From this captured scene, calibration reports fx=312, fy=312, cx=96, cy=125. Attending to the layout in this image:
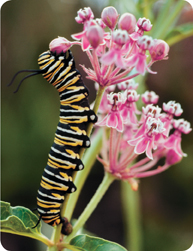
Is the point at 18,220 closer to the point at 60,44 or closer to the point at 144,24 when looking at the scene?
the point at 60,44

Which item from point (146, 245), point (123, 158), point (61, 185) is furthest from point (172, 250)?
point (61, 185)

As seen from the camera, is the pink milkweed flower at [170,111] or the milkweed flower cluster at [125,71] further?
the pink milkweed flower at [170,111]

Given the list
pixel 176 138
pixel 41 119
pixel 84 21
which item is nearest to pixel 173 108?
pixel 176 138

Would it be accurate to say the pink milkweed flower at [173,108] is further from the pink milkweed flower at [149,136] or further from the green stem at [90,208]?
the green stem at [90,208]

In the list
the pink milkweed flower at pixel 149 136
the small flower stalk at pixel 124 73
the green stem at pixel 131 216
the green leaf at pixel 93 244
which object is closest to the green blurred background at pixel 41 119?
the green stem at pixel 131 216

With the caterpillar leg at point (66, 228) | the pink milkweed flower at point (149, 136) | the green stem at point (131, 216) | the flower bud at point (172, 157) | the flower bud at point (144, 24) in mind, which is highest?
the flower bud at point (144, 24)

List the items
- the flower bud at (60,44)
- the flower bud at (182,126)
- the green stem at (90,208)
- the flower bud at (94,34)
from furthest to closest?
the flower bud at (182,126)
the green stem at (90,208)
the flower bud at (60,44)
the flower bud at (94,34)

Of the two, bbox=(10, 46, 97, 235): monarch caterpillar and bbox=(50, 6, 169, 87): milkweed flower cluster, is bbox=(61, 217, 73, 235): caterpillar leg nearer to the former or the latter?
bbox=(10, 46, 97, 235): monarch caterpillar

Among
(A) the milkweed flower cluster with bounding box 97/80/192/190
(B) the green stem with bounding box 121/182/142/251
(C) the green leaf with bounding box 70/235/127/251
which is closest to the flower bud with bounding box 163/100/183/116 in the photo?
(A) the milkweed flower cluster with bounding box 97/80/192/190
